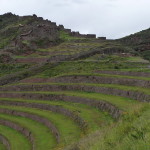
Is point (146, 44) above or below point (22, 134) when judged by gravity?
above

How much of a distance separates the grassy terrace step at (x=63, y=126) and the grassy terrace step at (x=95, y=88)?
334 cm

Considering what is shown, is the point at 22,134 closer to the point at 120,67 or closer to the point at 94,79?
the point at 94,79

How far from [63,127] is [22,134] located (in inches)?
191

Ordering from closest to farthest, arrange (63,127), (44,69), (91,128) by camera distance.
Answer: (91,128), (63,127), (44,69)

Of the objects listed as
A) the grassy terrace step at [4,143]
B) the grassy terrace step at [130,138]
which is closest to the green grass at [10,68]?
the grassy terrace step at [4,143]

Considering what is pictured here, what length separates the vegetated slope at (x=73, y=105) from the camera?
9413mm

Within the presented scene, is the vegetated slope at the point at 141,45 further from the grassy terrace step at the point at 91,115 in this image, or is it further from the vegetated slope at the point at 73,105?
the grassy terrace step at the point at 91,115

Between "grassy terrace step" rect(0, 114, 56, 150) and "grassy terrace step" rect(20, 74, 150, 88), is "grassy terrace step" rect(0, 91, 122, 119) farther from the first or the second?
"grassy terrace step" rect(20, 74, 150, 88)

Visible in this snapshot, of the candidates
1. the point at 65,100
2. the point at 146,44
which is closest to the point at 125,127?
the point at 65,100

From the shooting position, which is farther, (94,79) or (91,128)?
(94,79)

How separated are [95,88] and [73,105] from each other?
2281 millimetres

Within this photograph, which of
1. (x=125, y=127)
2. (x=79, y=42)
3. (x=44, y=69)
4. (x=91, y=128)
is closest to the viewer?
(x=125, y=127)

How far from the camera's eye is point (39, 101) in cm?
2483

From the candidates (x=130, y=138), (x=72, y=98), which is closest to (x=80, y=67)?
(x=72, y=98)
